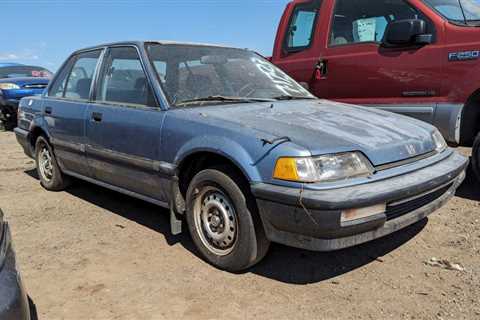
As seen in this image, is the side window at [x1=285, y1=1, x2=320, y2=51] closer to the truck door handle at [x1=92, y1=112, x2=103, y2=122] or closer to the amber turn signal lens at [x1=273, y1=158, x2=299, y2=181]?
the truck door handle at [x1=92, y1=112, x2=103, y2=122]

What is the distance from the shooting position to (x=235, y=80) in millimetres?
3895

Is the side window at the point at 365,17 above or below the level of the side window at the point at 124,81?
above

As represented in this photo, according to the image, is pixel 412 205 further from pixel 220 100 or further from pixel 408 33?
pixel 408 33

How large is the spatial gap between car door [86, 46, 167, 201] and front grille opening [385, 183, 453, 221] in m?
1.67

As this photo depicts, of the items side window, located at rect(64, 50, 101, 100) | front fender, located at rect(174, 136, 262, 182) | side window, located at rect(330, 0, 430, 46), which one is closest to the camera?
front fender, located at rect(174, 136, 262, 182)

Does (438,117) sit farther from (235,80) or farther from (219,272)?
(219,272)

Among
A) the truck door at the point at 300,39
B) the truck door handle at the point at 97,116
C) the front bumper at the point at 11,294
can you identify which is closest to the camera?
the front bumper at the point at 11,294

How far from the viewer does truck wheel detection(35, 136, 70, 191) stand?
16.7ft

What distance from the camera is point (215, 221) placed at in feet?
10.5

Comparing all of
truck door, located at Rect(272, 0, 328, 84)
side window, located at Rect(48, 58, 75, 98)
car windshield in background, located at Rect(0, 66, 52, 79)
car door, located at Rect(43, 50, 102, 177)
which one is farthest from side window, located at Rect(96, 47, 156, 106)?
car windshield in background, located at Rect(0, 66, 52, 79)

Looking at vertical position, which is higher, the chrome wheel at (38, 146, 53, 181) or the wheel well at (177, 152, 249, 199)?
the wheel well at (177, 152, 249, 199)

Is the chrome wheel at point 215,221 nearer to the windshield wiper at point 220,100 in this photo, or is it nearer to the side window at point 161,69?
the windshield wiper at point 220,100

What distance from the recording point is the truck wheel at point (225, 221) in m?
2.93

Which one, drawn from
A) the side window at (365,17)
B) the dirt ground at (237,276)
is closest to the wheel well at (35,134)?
the dirt ground at (237,276)
